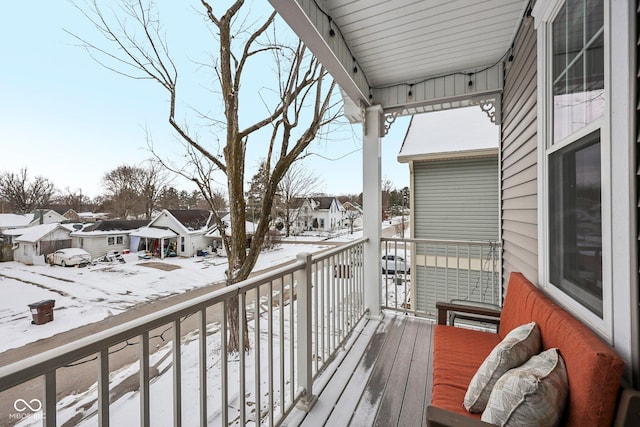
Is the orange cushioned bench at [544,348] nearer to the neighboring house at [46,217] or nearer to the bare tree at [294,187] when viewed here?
the neighboring house at [46,217]

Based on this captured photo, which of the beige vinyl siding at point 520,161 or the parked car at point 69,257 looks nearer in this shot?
the beige vinyl siding at point 520,161

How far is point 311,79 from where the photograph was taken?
18.2ft

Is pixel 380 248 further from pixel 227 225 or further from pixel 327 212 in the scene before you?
pixel 327 212

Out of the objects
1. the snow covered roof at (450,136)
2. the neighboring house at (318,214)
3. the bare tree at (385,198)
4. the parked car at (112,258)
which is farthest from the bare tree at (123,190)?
the snow covered roof at (450,136)

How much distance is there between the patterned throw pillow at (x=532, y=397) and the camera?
99 cm

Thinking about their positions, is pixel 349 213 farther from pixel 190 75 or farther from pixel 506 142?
pixel 190 75

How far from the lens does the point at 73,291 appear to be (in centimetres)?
249

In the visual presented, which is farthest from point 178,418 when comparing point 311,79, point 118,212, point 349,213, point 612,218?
point 311,79

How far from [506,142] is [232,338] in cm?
524

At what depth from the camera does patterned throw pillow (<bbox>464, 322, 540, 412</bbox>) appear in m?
1.24

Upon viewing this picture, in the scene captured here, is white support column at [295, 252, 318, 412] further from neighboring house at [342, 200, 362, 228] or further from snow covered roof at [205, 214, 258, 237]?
snow covered roof at [205, 214, 258, 237]

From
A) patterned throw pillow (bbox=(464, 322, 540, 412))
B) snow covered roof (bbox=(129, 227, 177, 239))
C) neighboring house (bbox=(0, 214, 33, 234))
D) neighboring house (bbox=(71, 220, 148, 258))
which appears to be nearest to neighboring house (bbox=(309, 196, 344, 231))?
snow covered roof (bbox=(129, 227, 177, 239))

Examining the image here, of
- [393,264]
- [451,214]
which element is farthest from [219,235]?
[451,214]

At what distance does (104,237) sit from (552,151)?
4.26m
